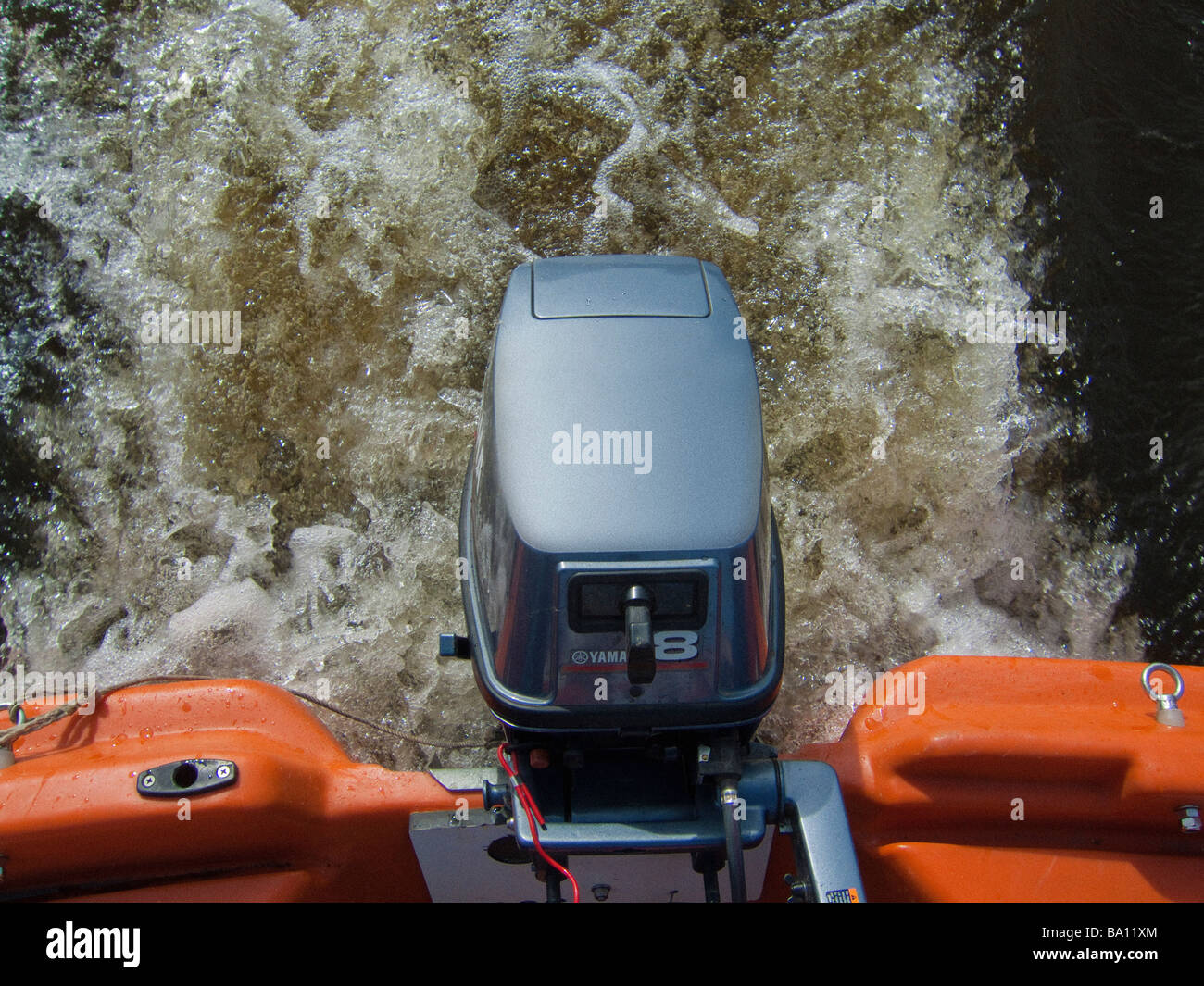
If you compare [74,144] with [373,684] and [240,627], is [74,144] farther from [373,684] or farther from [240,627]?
[373,684]

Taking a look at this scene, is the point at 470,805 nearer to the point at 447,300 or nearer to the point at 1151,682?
the point at 1151,682

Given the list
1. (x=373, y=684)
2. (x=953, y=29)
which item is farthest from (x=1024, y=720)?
(x=953, y=29)

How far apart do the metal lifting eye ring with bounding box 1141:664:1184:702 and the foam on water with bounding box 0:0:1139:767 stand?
2.45 feet

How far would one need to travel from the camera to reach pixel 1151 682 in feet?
5.57

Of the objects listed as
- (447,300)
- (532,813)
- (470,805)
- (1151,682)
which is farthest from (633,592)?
(447,300)

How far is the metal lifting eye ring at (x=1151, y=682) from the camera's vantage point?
1.68m

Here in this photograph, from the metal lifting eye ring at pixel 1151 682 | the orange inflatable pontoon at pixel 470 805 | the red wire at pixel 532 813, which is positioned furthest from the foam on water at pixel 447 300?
the red wire at pixel 532 813

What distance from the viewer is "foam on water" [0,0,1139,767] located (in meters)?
2.45

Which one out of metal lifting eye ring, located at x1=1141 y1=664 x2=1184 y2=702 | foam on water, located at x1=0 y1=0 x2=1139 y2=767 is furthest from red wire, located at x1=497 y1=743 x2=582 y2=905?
metal lifting eye ring, located at x1=1141 y1=664 x2=1184 y2=702

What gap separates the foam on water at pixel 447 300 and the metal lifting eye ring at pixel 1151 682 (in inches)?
29.4

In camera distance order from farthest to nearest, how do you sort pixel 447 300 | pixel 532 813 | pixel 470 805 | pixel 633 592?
1. pixel 447 300
2. pixel 470 805
3. pixel 532 813
4. pixel 633 592

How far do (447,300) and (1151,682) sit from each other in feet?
6.49

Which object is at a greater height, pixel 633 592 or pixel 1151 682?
pixel 633 592

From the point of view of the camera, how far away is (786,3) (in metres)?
3.04
